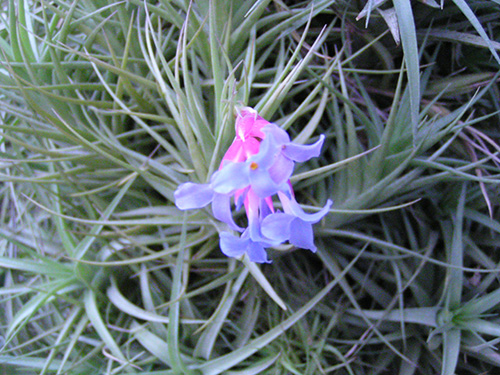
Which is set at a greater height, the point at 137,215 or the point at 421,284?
the point at 137,215

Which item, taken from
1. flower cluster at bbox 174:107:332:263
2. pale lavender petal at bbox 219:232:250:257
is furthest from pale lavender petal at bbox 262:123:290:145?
pale lavender petal at bbox 219:232:250:257

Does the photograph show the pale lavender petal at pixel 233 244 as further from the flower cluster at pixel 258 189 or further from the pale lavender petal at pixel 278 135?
the pale lavender petal at pixel 278 135

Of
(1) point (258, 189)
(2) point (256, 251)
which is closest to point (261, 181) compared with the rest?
(1) point (258, 189)

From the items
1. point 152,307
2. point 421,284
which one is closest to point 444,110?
point 421,284

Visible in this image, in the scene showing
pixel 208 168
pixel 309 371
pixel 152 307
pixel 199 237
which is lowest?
pixel 309 371

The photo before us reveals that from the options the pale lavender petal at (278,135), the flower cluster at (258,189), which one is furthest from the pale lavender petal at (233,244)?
the pale lavender petal at (278,135)

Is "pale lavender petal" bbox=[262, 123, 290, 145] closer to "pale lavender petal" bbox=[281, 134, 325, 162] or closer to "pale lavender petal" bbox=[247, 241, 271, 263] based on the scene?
"pale lavender petal" bbox=[281, 134, 325, 162]

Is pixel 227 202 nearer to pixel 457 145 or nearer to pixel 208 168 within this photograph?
pixel 208 168
